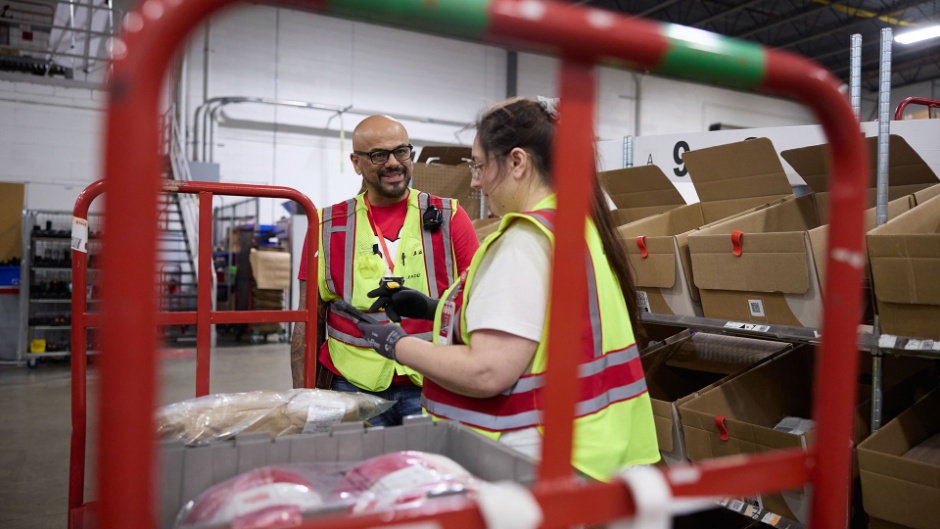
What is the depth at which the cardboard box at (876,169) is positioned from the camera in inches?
116

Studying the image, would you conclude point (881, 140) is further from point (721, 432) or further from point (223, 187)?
point (223, 187)

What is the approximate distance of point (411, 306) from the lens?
6.47ft

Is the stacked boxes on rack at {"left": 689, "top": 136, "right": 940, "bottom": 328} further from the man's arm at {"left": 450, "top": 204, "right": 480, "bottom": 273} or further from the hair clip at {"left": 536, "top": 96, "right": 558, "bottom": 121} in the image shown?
the hair clip at {"left": 536, "top": 96, "right": 558, "bottom": 121}

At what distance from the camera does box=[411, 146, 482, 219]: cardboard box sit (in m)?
4.61

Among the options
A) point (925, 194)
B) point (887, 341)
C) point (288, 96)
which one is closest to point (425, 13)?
point (887, 341)

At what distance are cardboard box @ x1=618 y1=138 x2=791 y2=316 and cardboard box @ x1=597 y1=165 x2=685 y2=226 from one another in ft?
0.97

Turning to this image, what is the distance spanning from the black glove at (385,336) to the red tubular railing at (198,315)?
83 cm

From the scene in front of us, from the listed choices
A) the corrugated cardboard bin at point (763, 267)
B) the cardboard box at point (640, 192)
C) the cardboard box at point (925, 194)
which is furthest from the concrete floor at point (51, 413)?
the cardboard box at point (925, 194)

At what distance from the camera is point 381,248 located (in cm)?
249

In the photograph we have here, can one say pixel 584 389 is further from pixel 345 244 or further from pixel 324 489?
pixel 345 244

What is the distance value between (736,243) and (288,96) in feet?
33.9

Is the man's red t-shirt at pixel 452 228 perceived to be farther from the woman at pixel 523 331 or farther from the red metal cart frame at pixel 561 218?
the red metal cart frame at pixel 561 218

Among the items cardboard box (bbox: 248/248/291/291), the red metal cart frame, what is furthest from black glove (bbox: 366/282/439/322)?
cardboard box (bbox: 248/248/291/291)

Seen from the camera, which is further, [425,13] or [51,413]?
[51,413]
